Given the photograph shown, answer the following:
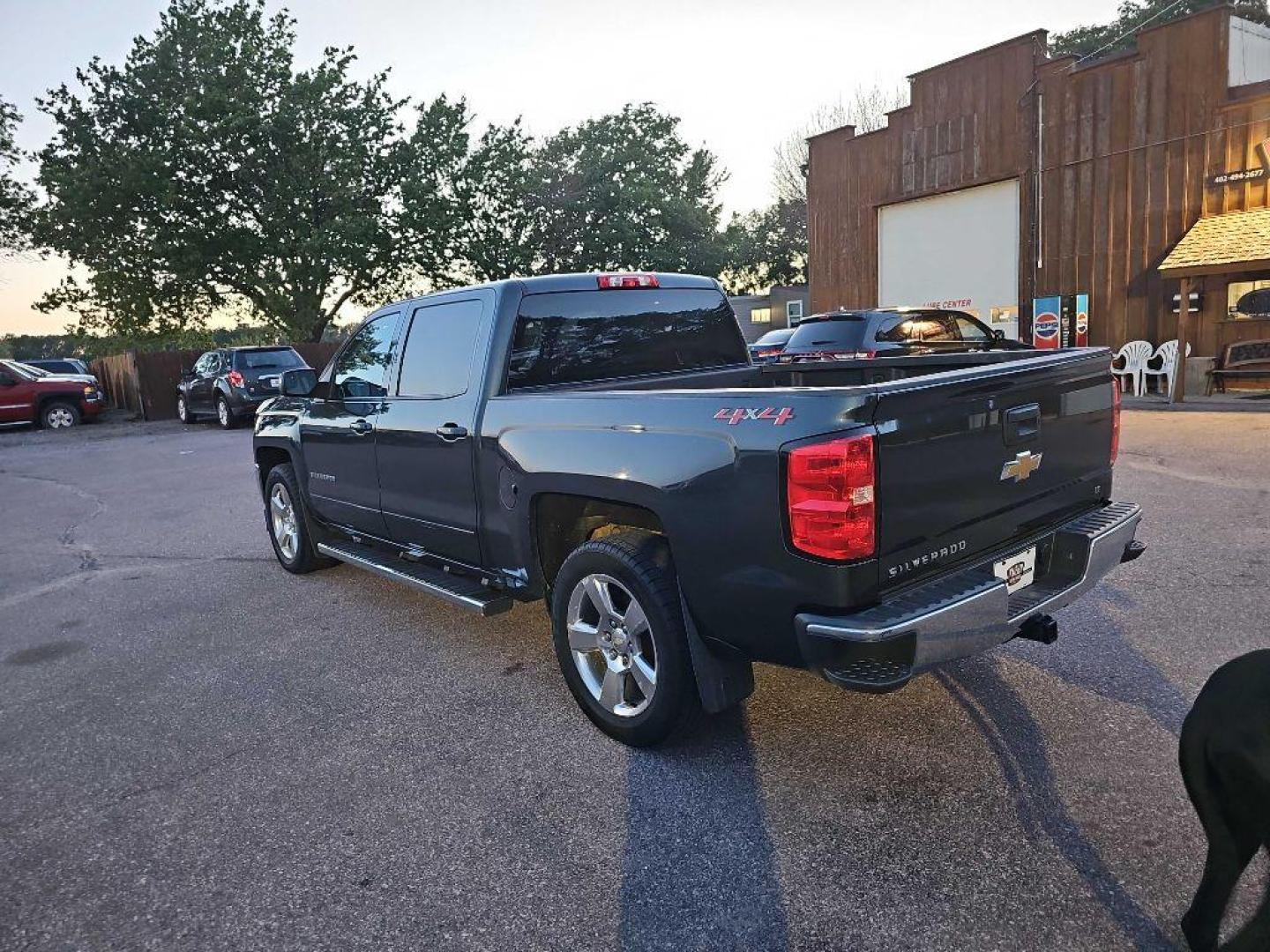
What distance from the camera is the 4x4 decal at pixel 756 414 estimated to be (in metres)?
2.69

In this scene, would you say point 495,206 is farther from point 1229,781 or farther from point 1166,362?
point 1229,781

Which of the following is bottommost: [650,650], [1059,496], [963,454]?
[650,650]

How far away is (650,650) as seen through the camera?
11.0 feet

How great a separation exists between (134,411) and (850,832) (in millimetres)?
27780

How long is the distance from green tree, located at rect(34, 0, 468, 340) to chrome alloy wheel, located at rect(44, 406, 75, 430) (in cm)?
798

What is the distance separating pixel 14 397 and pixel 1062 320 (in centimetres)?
2502

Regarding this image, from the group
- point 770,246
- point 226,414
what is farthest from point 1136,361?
point 770,246

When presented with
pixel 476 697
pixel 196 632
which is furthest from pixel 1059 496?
pixel 196 632

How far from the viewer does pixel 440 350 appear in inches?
177

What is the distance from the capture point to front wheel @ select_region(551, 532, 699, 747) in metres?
3.19

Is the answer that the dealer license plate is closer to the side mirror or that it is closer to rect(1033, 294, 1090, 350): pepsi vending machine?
the side mirror

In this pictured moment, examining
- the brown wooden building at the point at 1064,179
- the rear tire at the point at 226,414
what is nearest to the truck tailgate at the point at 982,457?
the brown wooden building at the point at 1064,179

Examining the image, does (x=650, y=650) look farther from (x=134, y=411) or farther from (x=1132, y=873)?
(x=134, y=411)

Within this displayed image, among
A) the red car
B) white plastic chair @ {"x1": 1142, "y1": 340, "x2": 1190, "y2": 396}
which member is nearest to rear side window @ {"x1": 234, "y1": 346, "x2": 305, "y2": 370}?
the red car
